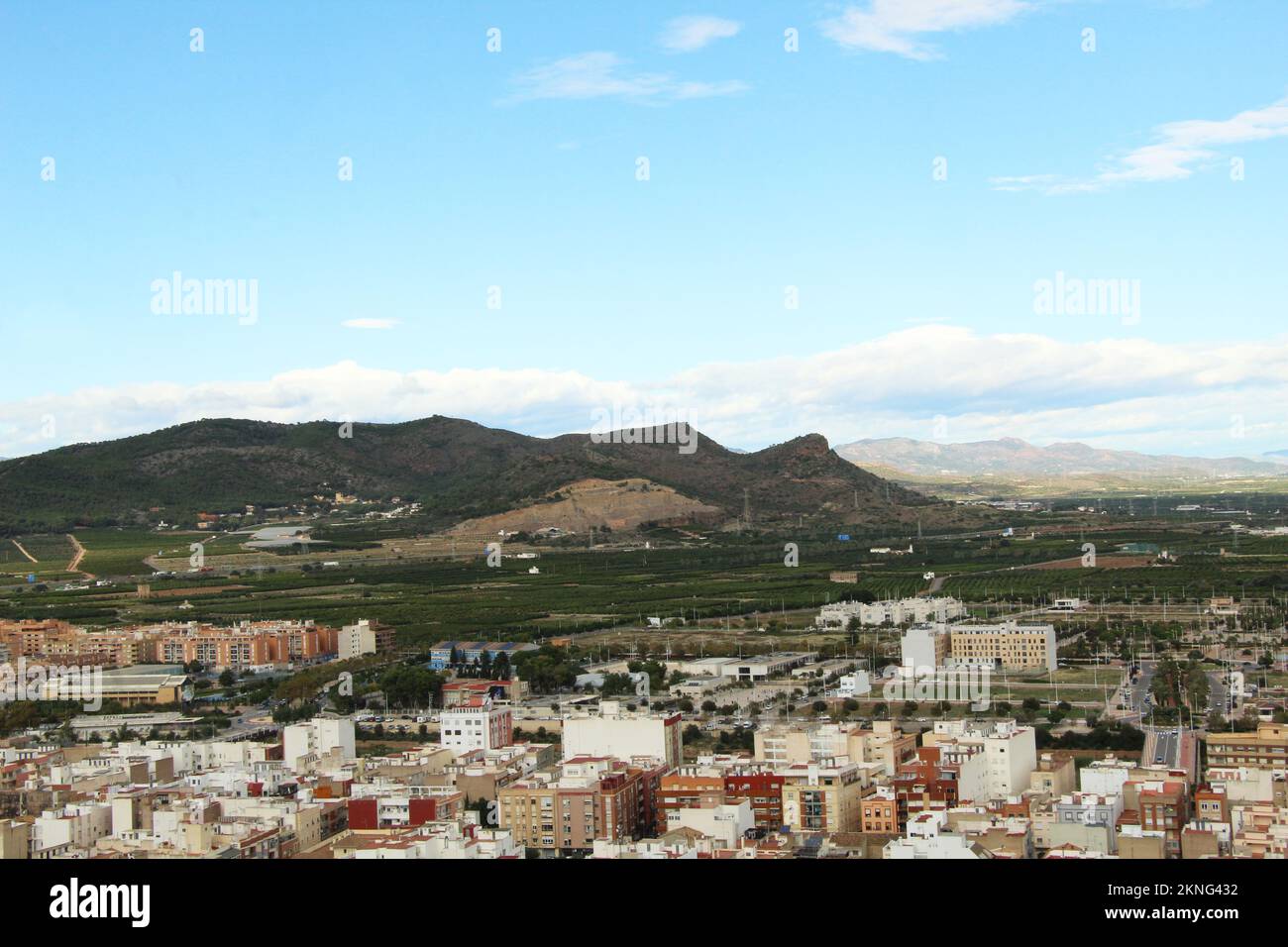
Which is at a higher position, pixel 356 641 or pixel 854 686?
pixel 356 641

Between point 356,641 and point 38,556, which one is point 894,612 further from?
point 38,556

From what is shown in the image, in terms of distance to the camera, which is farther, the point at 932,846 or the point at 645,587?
the point at 645,587

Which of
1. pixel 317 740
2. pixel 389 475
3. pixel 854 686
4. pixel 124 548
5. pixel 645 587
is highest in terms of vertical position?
pixel 389 475

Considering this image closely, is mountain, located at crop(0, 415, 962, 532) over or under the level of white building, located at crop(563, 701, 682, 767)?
over

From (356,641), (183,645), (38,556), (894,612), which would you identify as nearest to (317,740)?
(356,641)

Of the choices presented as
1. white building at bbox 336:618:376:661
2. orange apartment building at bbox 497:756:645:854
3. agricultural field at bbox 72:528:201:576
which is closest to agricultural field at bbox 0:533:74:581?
agricultural field at bbox 72:528:201:576

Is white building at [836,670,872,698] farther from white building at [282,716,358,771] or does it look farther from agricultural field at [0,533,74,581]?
agricultural field at [0,533,74,581]

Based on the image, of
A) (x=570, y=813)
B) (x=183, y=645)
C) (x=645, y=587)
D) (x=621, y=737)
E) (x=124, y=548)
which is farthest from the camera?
(x=124, y=548)

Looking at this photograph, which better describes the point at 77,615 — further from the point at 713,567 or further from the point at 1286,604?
the point at 1286,604
